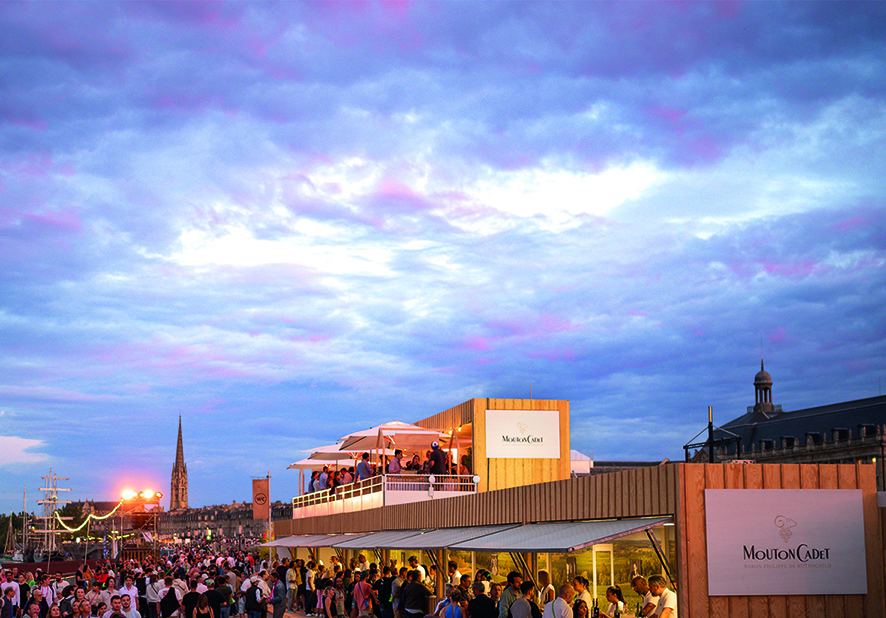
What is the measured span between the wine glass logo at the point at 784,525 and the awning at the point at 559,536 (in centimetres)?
133

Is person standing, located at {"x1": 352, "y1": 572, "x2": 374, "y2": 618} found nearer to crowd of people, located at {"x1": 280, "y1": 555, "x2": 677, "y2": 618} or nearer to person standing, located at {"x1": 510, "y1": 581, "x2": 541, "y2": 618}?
crowd of people, located at {"x1": 280, "y1": 555, "x2": 677, "y2": 618}

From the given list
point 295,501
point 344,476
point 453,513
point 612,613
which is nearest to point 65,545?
point 295,501

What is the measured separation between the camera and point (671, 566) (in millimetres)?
12023

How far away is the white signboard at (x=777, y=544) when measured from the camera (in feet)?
37.9

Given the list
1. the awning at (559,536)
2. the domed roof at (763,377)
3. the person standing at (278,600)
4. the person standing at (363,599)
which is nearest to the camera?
the awning at (559,536)

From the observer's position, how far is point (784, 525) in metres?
11.6

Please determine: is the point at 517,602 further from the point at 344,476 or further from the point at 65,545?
the point at 65,545

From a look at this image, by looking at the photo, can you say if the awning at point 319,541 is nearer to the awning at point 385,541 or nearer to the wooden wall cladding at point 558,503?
the wooden wall cladding at point 558,503

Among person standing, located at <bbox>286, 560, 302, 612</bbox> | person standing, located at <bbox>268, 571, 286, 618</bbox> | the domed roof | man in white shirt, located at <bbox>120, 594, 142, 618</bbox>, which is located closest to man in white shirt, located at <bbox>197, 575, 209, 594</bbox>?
person standing, located at <bbox>268, 571, 286, 618</bbox>

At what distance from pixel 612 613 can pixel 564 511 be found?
7.95 feet

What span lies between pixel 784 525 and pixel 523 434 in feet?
64.3

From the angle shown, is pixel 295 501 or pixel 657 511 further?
pixel 295 501

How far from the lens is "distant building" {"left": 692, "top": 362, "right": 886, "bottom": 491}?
301ft

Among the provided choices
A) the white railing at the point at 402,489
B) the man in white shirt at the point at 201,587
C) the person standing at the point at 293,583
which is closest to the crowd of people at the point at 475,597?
the person standing at the point at 293,583
